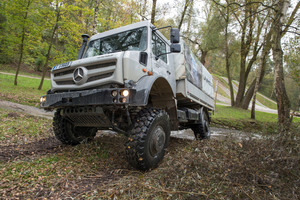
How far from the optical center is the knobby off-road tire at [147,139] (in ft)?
10.1

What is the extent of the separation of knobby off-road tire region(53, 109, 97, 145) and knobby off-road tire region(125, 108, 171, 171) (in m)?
1.68

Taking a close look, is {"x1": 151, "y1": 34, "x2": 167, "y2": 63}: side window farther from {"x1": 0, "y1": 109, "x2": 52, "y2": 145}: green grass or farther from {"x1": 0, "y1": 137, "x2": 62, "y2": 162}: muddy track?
{"x1": 0, "y1": 109, "x2": 52, "y2": 145}: green grass

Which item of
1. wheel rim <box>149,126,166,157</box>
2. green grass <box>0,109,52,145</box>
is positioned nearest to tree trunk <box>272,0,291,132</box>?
wheel rim <box>149,126,166,157</box>

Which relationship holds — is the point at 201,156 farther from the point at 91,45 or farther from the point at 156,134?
the point at 91,45

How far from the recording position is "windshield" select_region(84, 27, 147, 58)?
13.4 ft

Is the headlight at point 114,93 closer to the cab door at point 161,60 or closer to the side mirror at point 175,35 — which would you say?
the cab door at point 161,60

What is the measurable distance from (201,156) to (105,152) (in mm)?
2033

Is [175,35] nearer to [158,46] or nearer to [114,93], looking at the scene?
[158,46]

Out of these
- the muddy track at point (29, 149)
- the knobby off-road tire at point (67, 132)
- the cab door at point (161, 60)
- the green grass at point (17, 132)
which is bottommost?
the muddy track at point (29, 149)

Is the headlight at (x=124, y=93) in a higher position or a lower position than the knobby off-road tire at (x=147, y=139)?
higher

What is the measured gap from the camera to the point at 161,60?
14.8 ft

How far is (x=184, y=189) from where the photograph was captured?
2.36 m

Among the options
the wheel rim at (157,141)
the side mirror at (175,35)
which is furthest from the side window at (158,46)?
the wheel rim at (157,141)

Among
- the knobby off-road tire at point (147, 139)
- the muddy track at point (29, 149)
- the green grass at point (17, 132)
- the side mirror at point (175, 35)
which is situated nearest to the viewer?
the knobby off-road tire at point (147, 139)
